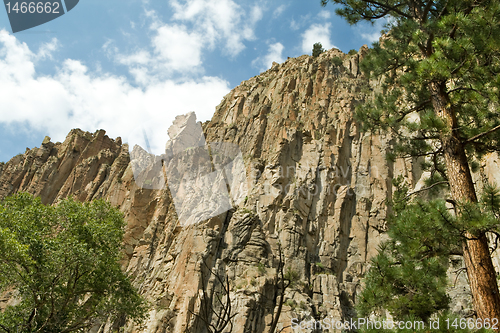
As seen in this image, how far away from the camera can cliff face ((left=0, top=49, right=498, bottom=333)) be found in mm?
20250

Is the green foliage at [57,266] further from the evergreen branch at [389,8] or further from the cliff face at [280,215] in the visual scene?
the evergreen branch at [389,8]

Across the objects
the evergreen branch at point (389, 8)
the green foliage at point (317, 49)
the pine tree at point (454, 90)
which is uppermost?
the green foliage at point (317, 49)

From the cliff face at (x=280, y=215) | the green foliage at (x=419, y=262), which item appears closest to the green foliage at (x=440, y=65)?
the green foliage at (x=419, y=262)

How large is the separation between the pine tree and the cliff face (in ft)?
32.3

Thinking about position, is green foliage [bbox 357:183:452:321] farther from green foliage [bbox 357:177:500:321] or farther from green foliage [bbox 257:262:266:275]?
green foliage [bbox 257:262:266:275]

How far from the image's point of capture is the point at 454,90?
742cm

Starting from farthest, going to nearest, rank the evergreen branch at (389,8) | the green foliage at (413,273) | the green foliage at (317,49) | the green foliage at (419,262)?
1. the green foliage at (317,49)
2. the evergreen branch at (389,8)
3. the green foliage at (413,273)
4. the green foliage at (419,262)

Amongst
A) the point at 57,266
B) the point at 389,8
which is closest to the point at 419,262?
the point at 389,8

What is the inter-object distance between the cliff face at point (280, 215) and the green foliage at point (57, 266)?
430 centimetres

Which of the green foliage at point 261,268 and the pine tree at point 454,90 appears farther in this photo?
the green foliage at point 261,268

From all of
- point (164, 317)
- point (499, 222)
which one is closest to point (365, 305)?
point (499, 222)

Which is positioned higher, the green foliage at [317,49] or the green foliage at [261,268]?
the green foliage at [317,49]

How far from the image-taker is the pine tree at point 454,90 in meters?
5.89

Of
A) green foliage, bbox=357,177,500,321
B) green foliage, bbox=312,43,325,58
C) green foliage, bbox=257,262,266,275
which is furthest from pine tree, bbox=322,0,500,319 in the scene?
green foliage, bbox=312,43,325,58
